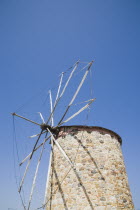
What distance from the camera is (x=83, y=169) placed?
30.5 ft

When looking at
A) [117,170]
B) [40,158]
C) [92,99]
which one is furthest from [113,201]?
[92,99]

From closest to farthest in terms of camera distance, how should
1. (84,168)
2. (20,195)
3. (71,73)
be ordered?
(84,168), (20,195), (71,73)

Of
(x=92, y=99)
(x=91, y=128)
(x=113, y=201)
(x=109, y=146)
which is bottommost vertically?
(x=113, y=201)

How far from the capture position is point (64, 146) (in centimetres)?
1023

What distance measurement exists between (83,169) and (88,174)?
0.36 meters

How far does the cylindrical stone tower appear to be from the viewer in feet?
28.2

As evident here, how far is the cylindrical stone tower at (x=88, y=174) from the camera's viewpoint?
28.2 ft

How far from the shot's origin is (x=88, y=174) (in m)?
9.13

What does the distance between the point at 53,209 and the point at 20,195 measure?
232 centimetres

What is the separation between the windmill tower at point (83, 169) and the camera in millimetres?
Result: 8625

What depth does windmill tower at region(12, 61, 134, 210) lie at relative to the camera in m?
8.62

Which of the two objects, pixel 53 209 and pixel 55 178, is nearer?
pixel 53 209

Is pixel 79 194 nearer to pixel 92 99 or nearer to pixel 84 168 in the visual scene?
pixel 84 168

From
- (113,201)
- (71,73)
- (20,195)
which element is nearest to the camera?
(113,201)
